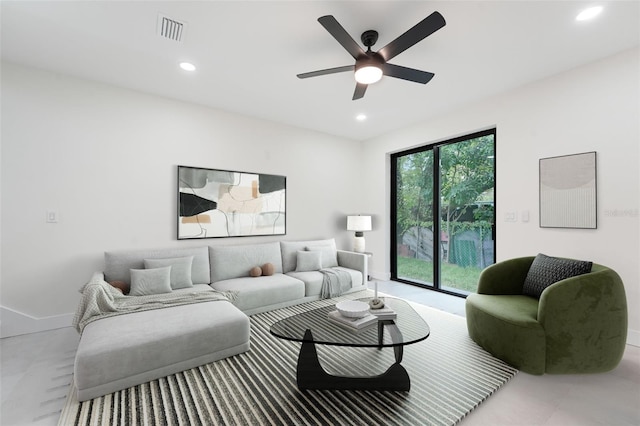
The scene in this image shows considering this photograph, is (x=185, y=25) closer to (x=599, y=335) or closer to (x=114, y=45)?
(x=114, y=45)

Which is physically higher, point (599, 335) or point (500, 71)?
point (500, 71)

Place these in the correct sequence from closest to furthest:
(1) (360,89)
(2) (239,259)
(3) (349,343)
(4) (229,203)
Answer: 1. (3) (349,343)
2. (1) (360,89)
3. (2) (239,259)
4. (4) (229,203)

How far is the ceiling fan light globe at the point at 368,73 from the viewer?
7.43 ft

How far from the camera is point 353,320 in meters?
2.00

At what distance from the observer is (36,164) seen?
2773mm

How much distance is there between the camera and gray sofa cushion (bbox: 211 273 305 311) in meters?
3.06

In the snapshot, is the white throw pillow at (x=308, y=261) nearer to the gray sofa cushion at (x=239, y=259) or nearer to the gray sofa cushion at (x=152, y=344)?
the gray sofa cushion at (x=239, y=259)

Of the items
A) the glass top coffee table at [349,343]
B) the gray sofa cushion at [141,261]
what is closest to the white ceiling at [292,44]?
the gray sofa cushion at [141,261]

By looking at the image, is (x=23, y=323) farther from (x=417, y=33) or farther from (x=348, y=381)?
(x=417, y=33)

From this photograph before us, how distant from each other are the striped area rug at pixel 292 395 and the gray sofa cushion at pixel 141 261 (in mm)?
1318

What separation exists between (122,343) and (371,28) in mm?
2990

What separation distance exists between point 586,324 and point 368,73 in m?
2.56

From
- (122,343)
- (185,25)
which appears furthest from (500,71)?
(122,343)

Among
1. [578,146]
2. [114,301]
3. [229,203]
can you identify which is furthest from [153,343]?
[578,146]
